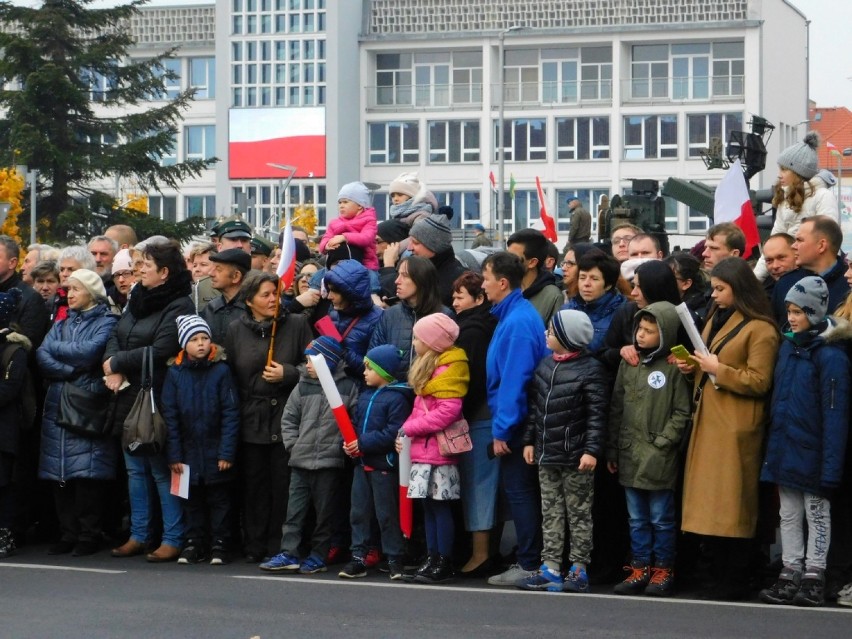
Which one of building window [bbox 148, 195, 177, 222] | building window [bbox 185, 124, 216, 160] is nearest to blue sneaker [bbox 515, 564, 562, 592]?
building window [bbox 185, 124, 216, 160]

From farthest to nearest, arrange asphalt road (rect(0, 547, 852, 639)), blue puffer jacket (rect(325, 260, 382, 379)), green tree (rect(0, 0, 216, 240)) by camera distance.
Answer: green tree (rect(0, 0, 216, 240)) → blue puffer jacket (rect(325, 260, 382, 379)) → asphalt road (rect(0, 547, 852, 639))

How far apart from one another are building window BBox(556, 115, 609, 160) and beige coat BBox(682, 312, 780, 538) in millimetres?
72787

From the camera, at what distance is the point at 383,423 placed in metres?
10.7

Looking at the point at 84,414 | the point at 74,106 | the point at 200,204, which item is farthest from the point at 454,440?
the point at 200,204

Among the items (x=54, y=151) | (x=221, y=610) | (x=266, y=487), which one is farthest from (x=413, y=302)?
(x=54, y=151)

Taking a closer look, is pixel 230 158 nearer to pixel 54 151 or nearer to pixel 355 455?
pixel 54 151

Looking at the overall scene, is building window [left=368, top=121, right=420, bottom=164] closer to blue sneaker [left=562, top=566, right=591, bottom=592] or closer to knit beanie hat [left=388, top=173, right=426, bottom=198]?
knit beanie hat [left=388, top=173, right=426, bottom=198]

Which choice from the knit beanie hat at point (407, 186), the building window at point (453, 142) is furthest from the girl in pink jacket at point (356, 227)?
the building window at point (453, 142)

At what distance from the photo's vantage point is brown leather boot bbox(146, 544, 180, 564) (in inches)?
450

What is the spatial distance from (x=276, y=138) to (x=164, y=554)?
77228 millimetres

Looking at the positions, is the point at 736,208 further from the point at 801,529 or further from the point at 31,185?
the point at 31,185

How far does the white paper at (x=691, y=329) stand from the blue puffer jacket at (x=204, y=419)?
339cm

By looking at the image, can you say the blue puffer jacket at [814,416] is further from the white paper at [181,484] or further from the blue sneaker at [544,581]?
the white paper at [181,484]

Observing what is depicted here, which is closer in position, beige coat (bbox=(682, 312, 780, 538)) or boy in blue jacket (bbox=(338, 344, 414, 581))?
beige coat (bbox=(682, 312, 780, 538))
